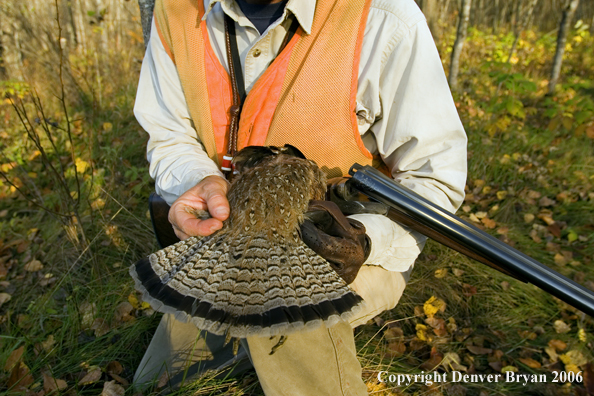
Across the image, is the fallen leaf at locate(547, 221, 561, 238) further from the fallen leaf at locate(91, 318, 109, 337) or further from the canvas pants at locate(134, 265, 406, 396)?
the fallen leaf at locate(91, 318, 109, 337)

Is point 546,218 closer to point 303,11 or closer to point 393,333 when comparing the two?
point 393,333

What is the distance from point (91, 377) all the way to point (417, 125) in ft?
9.26

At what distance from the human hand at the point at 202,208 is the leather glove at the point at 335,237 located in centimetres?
47

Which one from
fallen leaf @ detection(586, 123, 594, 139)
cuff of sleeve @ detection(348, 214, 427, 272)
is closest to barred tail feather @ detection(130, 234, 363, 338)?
cuff of sleeve @ detection(348, 214, 427, 272)

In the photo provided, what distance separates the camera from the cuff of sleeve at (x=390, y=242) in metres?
2.30

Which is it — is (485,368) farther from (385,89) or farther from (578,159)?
(578,159)

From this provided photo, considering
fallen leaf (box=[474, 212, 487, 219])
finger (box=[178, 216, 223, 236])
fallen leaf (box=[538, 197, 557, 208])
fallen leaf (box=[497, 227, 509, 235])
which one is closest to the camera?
finger (box=[178, 216, 223, 236])

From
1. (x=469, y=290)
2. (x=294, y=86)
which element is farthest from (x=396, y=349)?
(x=294, y=86)

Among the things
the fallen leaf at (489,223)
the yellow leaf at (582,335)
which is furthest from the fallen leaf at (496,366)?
the fallen leaf at (489,223)

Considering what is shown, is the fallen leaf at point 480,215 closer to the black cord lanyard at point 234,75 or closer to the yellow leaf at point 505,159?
the yellow leaf at point 505,159

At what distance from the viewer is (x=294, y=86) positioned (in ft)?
8.20

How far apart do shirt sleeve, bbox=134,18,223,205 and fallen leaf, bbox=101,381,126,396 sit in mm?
1314

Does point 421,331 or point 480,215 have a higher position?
point 480,215

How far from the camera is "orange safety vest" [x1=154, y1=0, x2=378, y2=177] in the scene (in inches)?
95.3
